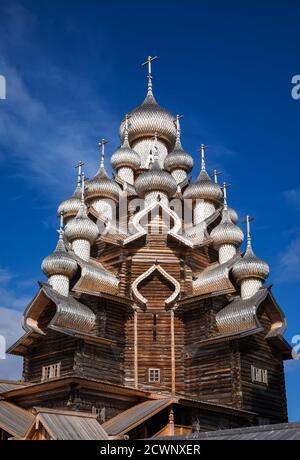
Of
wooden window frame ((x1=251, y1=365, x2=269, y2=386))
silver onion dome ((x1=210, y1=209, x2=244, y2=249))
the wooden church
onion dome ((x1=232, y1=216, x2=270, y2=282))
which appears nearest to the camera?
the wooden church

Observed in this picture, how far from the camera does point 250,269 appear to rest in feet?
76.5

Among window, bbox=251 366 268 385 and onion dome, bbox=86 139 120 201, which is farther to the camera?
onion dome, bbox=86 139 120 201

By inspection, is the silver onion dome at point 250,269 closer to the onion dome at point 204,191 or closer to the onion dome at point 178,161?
the onion dome at point 204,191

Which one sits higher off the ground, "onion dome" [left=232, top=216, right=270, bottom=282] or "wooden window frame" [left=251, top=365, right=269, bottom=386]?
"onion dome" [left=232, top=216, right=270, bottom=282]

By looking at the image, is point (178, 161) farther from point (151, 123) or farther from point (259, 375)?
point (259, 375)

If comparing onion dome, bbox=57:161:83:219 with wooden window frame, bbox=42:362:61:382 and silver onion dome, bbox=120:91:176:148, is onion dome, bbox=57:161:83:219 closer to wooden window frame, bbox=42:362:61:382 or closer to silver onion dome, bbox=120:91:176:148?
silver onion dome, bbox=120:91:176:148

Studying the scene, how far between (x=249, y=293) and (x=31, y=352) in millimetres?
8236

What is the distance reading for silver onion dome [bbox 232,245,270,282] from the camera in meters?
23.3

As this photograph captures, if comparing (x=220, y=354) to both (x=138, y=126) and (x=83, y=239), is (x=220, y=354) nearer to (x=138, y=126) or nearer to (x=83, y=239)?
(x=83, y=239)

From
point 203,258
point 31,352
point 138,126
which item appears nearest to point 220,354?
point 203,258

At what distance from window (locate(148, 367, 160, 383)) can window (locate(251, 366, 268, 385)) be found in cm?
335

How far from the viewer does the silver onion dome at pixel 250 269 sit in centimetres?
2334

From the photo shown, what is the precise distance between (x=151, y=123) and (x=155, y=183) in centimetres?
546

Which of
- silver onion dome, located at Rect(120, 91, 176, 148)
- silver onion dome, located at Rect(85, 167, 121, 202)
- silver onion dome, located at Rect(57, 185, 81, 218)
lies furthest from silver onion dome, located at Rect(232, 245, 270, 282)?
silver onion dome, located at Rect(120, 91, 176, 148)
